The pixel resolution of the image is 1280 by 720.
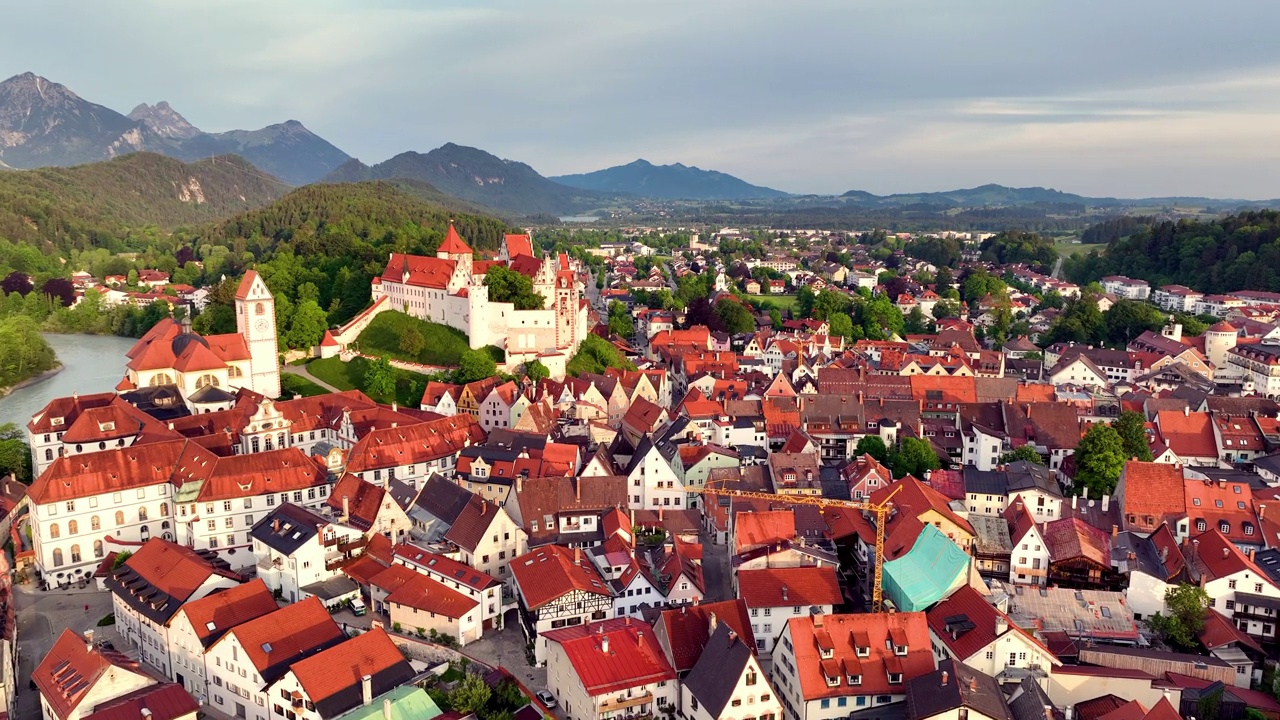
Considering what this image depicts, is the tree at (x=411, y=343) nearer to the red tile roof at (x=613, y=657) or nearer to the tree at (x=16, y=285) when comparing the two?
the red tile roof at (x=613, y=657)

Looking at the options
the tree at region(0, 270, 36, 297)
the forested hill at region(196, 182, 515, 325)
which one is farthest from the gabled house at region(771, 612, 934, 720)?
the tree at region(0, 270, 36, 297)

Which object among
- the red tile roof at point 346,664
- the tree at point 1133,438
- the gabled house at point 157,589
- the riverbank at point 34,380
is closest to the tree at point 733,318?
the tree at point 1133,438

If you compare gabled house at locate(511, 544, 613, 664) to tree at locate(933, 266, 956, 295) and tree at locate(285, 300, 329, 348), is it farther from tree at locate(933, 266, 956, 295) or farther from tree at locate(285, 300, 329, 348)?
tree at locate(933, 266, 956, 295)

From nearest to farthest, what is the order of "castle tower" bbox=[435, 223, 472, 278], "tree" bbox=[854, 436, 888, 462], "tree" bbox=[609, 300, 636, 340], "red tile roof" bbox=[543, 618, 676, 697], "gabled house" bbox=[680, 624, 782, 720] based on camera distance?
"gabled house" bbox=[680, 624, 782, 720]
"red tile roof" bbox=[543, 618, 676, 697]
"tree" bbox=[854, 436, 888, 462]
"castle tower" bbox=[435, 223, 472, 278]
"tree" bbox=[609, 300, 636, 340]

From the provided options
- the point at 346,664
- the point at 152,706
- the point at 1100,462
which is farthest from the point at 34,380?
the point at 1100,462

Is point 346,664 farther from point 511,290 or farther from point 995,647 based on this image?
point 511,290

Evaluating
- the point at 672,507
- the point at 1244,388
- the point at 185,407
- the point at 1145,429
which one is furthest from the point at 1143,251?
the point at 185,407

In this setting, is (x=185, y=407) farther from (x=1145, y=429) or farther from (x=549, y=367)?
(x=1145, y=429)
